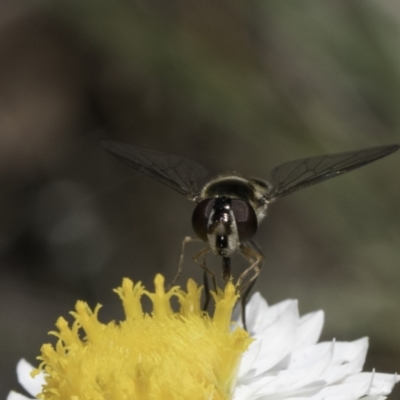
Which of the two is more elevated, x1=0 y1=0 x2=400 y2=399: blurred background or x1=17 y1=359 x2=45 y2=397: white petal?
x1=0 y1=0 x2=400 y2=399: blurred background

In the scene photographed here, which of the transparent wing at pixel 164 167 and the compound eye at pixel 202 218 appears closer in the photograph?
the compound eye at pixel 202 218

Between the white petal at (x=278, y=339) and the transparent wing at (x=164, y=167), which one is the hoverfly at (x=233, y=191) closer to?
the transparent wing at (x=164, y=167)

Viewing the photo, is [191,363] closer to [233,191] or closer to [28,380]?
[233,191]

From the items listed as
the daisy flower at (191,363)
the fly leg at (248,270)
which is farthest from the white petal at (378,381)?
the fly leg at (248,270)

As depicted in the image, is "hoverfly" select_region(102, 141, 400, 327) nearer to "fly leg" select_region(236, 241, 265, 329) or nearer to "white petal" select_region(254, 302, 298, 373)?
"fly leg" select_region(236, 241, 265, 329)

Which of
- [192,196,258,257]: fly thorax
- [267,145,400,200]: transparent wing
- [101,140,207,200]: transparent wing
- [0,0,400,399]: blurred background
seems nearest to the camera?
[192,196,258,257]: fly thorax

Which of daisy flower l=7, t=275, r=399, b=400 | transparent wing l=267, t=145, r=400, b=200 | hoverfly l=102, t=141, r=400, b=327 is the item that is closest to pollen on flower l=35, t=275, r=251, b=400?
daisy flower l=7, t=275, r=399, b=400
